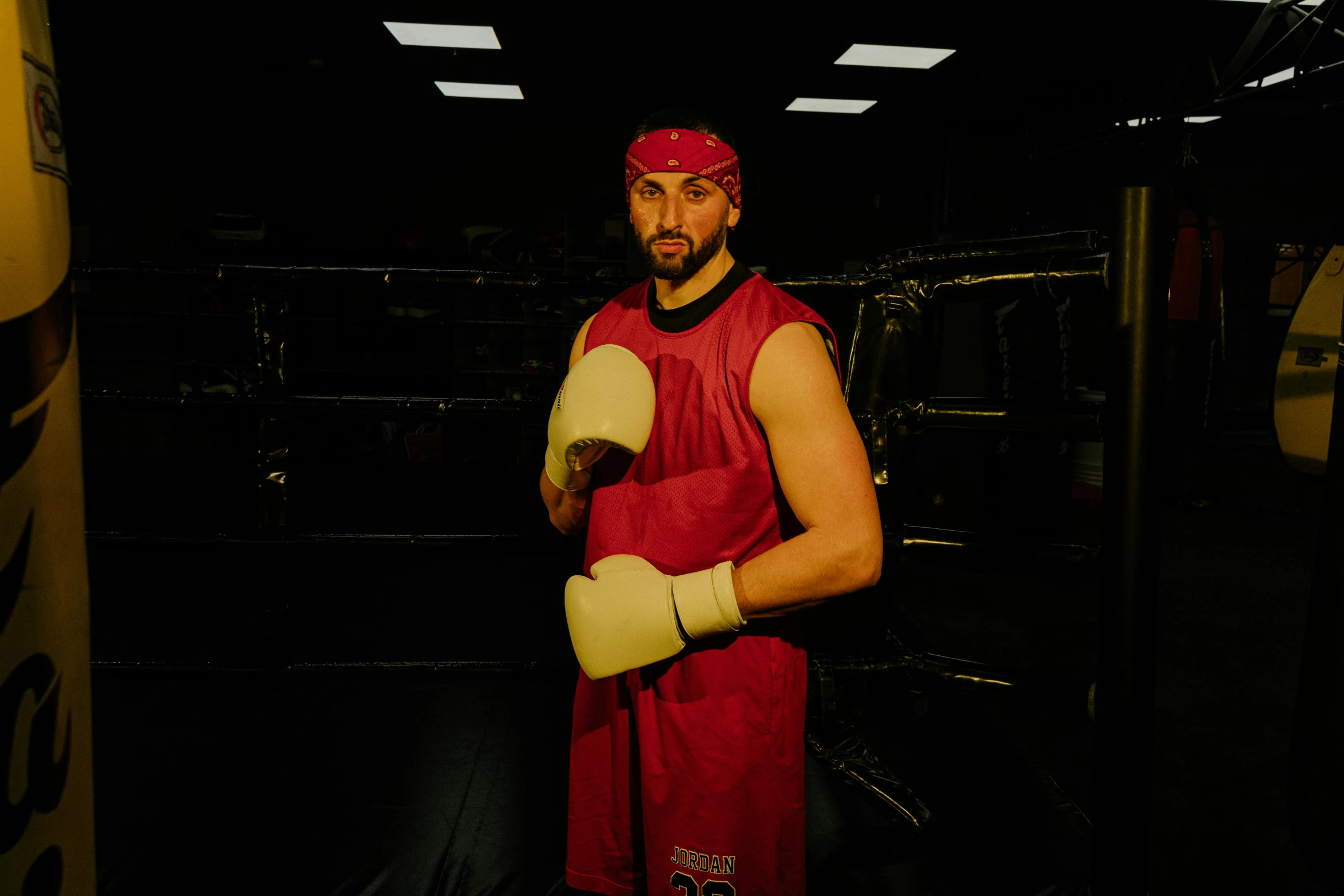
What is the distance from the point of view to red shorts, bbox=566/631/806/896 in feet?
3.41

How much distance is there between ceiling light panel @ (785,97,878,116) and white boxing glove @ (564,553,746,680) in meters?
7.11

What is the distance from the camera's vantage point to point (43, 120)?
55 cm

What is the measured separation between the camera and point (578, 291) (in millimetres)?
1621

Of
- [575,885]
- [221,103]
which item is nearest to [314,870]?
[575,885]

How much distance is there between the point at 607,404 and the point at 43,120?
1.92ft

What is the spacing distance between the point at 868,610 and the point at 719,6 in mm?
4830

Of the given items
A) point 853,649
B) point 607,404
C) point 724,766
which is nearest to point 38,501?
point 607,404

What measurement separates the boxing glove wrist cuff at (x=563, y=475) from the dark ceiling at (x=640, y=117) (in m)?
4.65

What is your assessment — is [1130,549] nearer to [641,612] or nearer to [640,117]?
[641,612]

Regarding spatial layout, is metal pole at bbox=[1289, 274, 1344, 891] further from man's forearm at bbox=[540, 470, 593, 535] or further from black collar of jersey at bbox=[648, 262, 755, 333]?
man's forearm at bbox=[540, 470, 593, 535]

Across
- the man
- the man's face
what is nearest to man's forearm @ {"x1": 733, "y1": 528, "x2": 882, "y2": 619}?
the man

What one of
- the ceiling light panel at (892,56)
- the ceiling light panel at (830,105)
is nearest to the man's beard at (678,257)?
the ceiling light panel at (892,56)

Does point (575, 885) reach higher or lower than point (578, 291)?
lower

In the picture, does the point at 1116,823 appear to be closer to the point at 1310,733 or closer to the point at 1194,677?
the point at 1310,733
